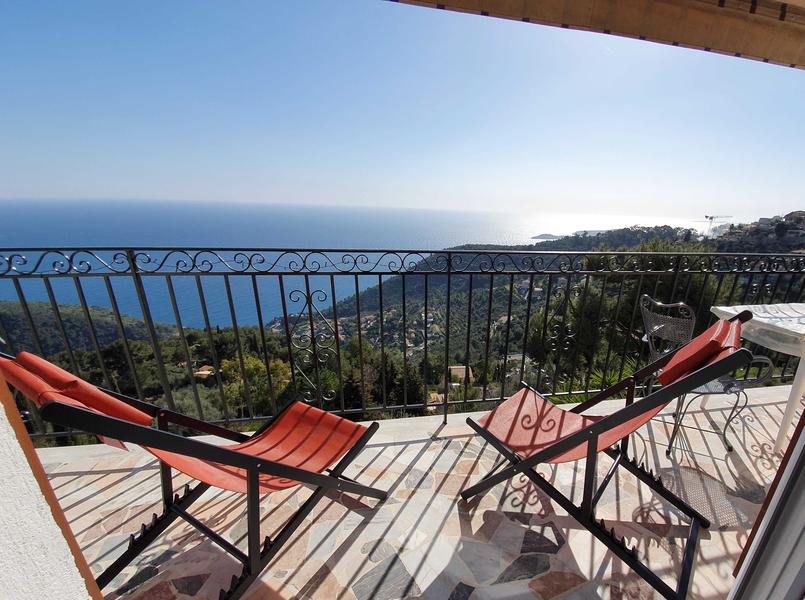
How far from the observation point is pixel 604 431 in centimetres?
136

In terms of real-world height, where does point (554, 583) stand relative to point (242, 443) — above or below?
below

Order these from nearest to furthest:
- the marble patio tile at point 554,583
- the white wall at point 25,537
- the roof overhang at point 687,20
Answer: the white wall at point 25,537 < the marble patio tile at point 554,583 < the roof overhang at point 687,20

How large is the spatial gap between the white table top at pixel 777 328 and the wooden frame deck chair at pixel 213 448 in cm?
250

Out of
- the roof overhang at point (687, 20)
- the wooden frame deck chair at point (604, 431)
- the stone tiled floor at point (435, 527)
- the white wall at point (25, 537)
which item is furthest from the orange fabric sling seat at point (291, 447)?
the roof overhang at point (687, 20)

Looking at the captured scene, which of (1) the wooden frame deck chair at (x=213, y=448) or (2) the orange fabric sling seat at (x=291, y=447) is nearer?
(1) the wooden frame deck chair at (x=213, y=448)

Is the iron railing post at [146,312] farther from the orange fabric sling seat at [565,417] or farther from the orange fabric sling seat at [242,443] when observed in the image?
the orange fabric sling seat at [565,417]

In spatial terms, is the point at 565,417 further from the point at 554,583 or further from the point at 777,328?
the point at 777,328

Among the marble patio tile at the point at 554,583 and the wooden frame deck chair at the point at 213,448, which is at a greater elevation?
the wooden frame deck chair at the point at 213,448

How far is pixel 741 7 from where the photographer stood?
6.00 feet

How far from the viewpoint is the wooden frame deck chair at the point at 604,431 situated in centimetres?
130

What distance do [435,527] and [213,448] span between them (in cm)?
118

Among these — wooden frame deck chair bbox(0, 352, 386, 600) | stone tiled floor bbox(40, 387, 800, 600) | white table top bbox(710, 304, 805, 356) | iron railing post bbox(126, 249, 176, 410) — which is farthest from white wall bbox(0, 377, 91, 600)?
white table top bbox(710, 304, 805, 356)

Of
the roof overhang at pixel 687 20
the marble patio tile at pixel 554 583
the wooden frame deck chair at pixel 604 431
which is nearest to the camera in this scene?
the wooden frame deck chair at pixel 604 431

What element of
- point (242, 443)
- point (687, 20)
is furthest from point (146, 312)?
point (687, 20)
